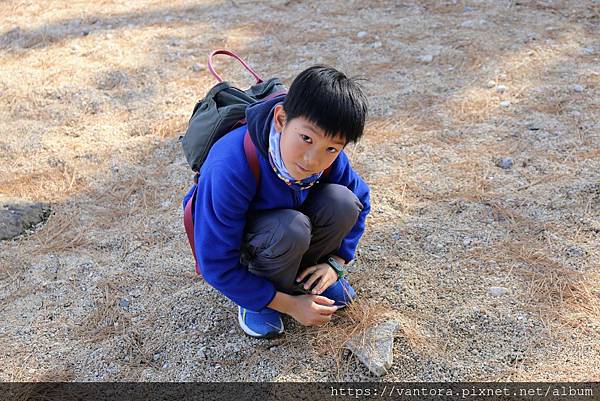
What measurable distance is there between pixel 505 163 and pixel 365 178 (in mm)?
701

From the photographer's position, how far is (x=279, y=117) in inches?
78.2

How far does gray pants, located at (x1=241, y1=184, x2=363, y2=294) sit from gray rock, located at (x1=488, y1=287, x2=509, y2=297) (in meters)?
0.64

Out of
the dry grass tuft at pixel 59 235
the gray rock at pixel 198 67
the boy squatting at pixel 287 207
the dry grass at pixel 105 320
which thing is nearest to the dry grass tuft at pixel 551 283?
the boy squatting at pixel 287 207

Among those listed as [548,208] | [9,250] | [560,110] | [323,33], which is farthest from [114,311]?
[323,33]

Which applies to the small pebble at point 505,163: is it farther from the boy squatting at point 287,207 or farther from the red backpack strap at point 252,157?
the red backpack strap at point 252,157

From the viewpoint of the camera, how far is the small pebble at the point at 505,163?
321 centimetres

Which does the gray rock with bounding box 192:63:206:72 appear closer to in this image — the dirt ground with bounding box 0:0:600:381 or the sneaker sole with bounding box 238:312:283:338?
the dirt ground with bounding box 0:0:600:381

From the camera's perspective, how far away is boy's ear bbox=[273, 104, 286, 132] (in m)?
1.97

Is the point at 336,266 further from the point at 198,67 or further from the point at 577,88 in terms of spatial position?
the point at 198,67

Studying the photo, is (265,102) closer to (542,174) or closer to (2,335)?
(2,335)

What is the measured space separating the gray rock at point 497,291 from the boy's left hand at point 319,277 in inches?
24.8

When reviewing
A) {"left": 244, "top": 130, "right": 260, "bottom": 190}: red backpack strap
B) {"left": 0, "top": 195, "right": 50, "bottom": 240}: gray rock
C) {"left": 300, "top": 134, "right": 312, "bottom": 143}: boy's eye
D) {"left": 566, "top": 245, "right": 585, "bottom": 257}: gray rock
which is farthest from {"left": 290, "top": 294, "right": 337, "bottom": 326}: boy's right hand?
{"left": 0, "top": 195, "right": 50, "bottom": 240}: gray rock

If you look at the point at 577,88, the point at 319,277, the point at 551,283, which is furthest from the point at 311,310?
the point at 577,88

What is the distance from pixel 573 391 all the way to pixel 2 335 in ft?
6.70
